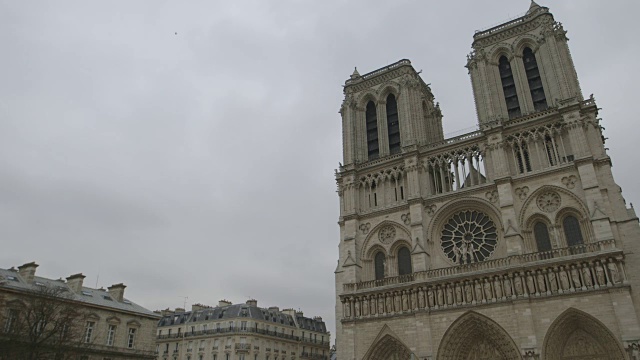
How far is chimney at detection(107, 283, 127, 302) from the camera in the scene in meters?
30.7

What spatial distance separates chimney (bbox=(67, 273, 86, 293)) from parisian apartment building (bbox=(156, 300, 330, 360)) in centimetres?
1427

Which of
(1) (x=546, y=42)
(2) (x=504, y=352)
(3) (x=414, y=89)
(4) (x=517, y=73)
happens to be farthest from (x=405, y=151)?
(2) (x=504, y=352)

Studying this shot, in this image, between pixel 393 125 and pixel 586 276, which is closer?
pixel 586 276

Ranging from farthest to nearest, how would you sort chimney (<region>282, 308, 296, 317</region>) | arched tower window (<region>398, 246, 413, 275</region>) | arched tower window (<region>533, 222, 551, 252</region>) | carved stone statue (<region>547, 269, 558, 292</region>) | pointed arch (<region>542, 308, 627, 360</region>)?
chimney (<region>282, 308, 296, 317</region>), arched tower window (<region>398, 246, 413, 275</region>), arched tower window (<region>533, 222, 551, 252</region>), carved stone statue (<region>547, 269, 558, 292</region>), pointed arch (<region>542, 308, 627, 360</region>)

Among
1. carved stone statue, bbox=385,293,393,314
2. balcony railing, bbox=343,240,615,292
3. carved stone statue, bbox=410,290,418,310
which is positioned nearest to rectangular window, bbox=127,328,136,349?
balcony railing, bbox=343,240,615,292

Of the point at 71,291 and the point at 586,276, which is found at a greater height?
the point at 71,291

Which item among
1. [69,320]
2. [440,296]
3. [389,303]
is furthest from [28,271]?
[440,296]

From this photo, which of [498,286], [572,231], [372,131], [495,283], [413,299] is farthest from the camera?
[372,131]

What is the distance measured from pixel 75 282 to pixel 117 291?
2.79 metres

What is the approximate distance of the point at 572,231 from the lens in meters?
23.1

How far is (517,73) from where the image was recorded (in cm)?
2786

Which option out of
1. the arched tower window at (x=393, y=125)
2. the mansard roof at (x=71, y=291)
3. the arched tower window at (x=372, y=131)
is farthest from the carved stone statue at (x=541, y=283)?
the mansard roof at (x=71, y=291)

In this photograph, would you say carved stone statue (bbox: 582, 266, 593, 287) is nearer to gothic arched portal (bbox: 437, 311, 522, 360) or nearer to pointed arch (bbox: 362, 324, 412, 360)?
gothic arched portal (bbox: 437, 311, 522, 360)

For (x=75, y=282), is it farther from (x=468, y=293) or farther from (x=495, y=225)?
(x=495, y=225)
